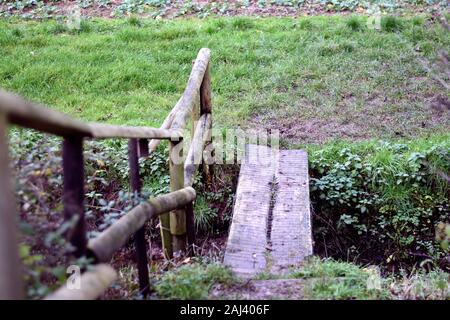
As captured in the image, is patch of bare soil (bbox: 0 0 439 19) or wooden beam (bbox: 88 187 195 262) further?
patch of bare soil (bbox: 0 0 439 19)

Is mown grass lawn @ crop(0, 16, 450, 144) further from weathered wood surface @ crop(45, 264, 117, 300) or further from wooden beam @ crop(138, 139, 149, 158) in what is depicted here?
weathered wood surface @ crop(45, 264, 117, 300)

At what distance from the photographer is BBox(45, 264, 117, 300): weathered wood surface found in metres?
2.27

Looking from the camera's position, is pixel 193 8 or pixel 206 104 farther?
pixel 193 8

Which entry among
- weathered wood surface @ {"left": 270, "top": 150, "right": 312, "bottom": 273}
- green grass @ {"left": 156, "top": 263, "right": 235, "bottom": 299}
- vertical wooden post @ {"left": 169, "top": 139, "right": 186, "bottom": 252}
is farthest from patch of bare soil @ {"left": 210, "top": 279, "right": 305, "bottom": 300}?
vertical wooden post @ {"left": 169, "top": 139, "right": 186, "bottom": 252}

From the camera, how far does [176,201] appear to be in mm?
4480

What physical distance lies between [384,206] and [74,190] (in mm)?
4319

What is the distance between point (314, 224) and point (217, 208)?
Result: 0.98 meters

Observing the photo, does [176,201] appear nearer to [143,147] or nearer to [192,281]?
[143,147]

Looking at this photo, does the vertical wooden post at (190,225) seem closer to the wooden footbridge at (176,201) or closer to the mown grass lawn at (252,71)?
the wooden footbridge at (176,201)

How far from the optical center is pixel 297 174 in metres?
6.28

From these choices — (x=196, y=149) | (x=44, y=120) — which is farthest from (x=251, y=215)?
(x=44, y=120)

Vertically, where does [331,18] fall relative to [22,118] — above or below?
above
